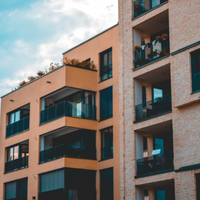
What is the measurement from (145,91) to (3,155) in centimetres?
1521

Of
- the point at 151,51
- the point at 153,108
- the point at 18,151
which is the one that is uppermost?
the point at 151,51

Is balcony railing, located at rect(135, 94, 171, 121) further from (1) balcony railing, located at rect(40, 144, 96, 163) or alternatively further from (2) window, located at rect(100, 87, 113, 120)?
(1) balcony railing, located at rect(40, 144, 96, 163)

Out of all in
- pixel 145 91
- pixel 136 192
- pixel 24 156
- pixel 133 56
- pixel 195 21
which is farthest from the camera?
pixel 24 156

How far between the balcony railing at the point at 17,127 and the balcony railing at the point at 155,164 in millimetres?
13114

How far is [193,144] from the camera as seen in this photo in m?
22.7

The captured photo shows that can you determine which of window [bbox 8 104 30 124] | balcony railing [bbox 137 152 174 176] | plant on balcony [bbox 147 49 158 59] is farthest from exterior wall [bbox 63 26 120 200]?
window [bbox 8 104 30 124]

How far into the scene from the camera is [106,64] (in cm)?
3297

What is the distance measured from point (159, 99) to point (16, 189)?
16020 millimetres

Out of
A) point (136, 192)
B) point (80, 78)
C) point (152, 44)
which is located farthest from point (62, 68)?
point (136, 192)

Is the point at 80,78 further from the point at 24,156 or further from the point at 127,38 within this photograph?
the point at 24,156

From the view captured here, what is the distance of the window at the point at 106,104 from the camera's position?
31750mm

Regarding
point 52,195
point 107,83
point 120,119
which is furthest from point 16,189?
point 120,119

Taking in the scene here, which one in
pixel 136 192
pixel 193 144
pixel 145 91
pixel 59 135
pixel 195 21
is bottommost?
pixel 136 192

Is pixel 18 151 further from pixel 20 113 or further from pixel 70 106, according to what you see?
pixel 70 106
